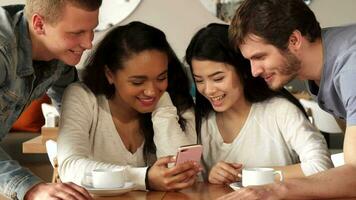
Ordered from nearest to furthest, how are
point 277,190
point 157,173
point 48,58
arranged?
1. point 277,190
2. point 157,173
3. point 48,58

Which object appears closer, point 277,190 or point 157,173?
point 277,190

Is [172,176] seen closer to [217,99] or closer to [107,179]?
[107,179]

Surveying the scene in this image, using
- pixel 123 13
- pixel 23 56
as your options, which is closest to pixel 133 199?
pixel 23 56

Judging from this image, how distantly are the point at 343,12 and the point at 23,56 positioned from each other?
3738 millimetres

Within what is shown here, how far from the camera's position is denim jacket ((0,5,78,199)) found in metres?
1.58

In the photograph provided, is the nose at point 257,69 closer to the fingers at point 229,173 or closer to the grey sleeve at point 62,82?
the fingers at point 229,173

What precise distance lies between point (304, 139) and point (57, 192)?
86 cm

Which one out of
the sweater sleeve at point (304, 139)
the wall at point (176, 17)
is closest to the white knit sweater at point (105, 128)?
the sweater sleeve at point (304, 139)

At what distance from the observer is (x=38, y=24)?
178 cm

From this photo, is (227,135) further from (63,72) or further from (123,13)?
(123,13)

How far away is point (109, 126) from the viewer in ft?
6.73

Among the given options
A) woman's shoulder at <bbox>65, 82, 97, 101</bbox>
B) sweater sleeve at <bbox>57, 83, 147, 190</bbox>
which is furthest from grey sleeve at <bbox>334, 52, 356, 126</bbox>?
woman's shoulder at <bbox>65, 82, 97, 101</bbox>

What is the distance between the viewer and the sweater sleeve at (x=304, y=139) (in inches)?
74.3

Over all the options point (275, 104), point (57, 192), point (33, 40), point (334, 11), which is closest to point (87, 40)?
point (33, 40)
